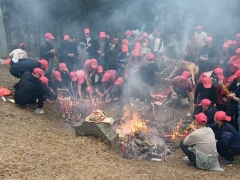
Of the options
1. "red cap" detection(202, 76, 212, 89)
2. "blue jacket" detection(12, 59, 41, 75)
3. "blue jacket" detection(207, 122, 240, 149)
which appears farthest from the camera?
"blue jacket" detection(12, 59, 41, 75)

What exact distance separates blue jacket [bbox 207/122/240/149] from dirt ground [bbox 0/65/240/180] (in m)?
0.52

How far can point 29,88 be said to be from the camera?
299 inches

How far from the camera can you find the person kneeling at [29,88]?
24.9ft

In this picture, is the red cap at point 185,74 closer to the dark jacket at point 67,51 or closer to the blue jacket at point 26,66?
the dark jacket at point 67,51

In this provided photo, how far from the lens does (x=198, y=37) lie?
35.7 ft

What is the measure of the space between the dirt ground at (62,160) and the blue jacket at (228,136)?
0.52 meters

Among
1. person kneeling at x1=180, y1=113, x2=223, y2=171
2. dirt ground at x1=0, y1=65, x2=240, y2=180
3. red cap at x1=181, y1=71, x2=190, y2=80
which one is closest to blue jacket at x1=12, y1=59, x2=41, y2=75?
dirt ground at x1=0, y1=65, x2=240, y2=180

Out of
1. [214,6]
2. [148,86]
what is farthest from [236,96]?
[214,6]

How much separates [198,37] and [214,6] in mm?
2626

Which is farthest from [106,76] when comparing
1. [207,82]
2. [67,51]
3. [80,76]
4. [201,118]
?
[201,118]

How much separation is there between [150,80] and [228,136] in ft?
12.4

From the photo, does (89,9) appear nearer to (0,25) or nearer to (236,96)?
(0,25)

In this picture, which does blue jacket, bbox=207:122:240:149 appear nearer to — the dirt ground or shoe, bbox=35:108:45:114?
the dirt ground

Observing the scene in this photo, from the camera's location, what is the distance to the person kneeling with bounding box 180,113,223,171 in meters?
6.02
